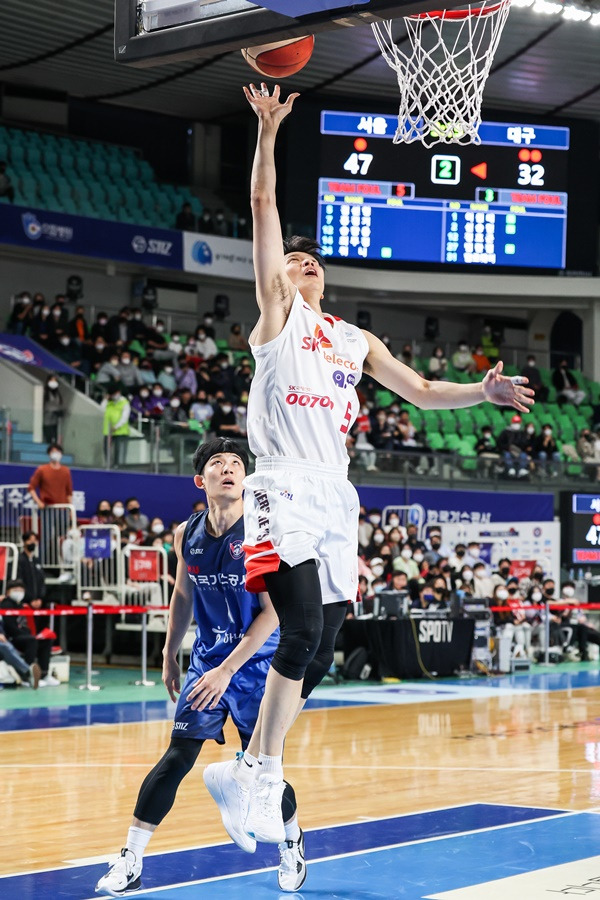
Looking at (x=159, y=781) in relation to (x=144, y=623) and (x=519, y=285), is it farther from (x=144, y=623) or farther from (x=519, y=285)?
(x=519, y=285)

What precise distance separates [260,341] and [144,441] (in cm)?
1442

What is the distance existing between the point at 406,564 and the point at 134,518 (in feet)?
12.9

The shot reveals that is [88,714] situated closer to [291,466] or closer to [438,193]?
[291,466]

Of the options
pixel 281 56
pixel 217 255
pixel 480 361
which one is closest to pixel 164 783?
pixel 281 56

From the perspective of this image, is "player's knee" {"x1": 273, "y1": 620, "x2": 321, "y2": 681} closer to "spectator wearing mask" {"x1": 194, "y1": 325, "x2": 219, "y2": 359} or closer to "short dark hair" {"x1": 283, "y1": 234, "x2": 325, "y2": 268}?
"short dark hair" {"x1": 283, "y1": 234, "x2": 325, "y2": 268}

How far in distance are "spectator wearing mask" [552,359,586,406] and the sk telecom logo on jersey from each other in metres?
24.9

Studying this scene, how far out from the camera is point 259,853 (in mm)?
6250

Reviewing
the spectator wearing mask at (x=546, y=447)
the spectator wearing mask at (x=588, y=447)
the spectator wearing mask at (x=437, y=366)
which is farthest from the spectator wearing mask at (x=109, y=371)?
the spectator wearing mask at (x=588, y=447)

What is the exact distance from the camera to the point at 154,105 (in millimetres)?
30031

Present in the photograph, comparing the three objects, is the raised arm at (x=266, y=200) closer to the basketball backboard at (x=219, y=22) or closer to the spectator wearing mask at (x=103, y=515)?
the basketball backboard at (x=219, y=22)

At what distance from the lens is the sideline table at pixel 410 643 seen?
16047 mm

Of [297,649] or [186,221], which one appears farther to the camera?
[186,221]

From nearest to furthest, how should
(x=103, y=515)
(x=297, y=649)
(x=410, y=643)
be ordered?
1. (x=297, y=649)
2. (x=410, y=643)
3. (x=103, y=515)

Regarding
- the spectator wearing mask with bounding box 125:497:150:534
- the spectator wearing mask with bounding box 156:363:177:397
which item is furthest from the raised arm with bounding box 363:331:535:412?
the spectator wearing mask with bounding box 156:363:177:397
